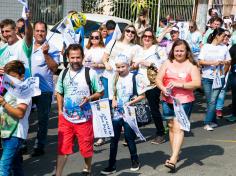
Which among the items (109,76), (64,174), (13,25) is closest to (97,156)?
(64,174)

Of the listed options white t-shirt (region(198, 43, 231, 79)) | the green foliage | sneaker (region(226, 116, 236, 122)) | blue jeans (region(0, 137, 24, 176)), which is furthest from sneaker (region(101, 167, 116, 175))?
the green foliage

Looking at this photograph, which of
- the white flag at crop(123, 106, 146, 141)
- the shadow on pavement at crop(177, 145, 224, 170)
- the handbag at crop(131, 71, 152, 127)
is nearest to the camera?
the white flag at crop(123, 106, 146, 141)

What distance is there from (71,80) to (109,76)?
7.30 feet

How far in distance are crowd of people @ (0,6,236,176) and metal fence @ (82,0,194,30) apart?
11284mm

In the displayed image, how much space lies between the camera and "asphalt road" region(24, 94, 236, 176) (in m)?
6.67

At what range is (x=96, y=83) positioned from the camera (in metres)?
6.03

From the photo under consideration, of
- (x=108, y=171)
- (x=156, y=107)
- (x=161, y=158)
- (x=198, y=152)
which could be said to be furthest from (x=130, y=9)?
(x=108, y=171)

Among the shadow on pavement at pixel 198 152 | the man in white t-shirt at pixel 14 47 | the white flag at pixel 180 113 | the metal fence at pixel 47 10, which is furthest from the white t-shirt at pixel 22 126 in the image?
the metal fence at pixel 47 10

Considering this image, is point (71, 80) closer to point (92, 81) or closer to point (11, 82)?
point (92, 81)

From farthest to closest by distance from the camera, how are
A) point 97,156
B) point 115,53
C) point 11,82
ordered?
point 115,53 < point 97,156 < point 11,82

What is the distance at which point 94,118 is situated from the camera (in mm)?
5996

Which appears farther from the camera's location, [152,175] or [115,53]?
[115,53]

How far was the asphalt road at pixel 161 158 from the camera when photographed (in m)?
6.67

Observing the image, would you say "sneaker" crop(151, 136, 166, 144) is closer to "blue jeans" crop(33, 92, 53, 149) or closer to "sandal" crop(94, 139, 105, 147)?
"sandal" crop(94, 139, 105, 147)
